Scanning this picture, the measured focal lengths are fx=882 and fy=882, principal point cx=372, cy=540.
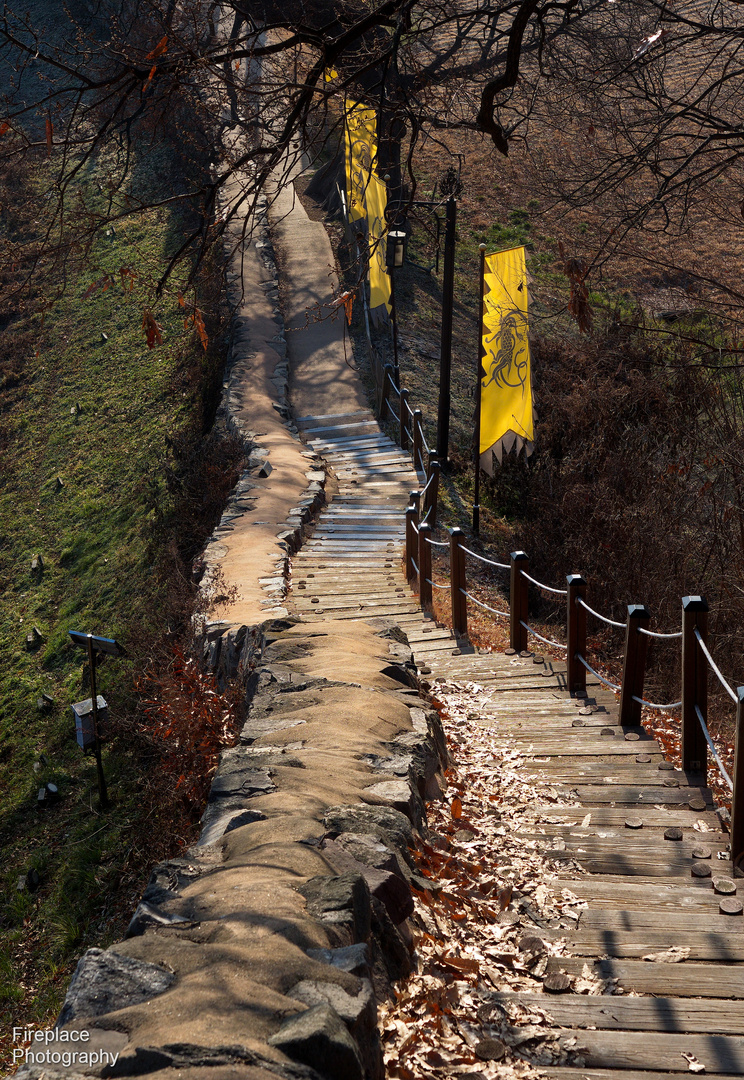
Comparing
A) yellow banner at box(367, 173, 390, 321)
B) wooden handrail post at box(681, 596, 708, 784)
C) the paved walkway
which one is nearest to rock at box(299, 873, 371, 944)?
the paved walkway

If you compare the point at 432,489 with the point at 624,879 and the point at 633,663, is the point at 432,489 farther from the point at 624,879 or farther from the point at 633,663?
the point at 624,879

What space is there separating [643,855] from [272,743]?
198 centimetres

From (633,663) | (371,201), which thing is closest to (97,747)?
(633,663)

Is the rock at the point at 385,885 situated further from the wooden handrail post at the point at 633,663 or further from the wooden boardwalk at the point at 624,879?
the wooden handrail post at the point at 633,663

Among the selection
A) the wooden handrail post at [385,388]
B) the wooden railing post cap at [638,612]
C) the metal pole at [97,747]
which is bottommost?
the metal pole at [97,747]

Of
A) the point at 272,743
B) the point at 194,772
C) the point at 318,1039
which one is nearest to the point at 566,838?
the point at 272,743

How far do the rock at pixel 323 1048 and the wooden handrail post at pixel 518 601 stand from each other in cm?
581

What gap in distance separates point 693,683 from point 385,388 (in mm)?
14219

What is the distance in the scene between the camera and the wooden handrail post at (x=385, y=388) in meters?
18.2

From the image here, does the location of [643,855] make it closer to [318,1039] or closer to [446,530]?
[318,1039]

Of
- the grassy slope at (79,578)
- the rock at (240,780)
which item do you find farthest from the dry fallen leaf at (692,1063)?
the grassy slope at (79,578)

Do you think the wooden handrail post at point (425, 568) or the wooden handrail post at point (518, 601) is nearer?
the wooden handrail post at point (518, 601)

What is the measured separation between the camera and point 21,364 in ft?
78.8

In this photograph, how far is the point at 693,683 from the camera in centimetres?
493
